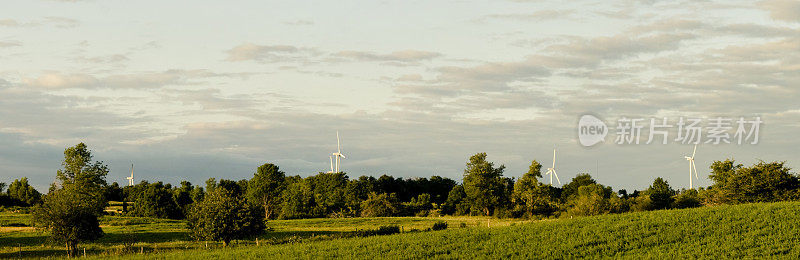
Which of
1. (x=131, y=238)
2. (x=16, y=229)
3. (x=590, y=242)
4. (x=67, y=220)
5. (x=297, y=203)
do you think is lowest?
(x=131, y=238)

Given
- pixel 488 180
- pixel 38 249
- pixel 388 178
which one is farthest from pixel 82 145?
pixel 388 178

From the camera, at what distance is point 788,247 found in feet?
138

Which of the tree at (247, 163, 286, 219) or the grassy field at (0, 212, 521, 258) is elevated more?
the tree at (247, 163, 286, 219)

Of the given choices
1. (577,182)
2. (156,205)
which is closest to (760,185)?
(577,182)

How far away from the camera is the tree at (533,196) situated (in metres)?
109

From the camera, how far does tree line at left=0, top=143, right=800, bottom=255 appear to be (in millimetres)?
64438

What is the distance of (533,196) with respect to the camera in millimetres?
109688

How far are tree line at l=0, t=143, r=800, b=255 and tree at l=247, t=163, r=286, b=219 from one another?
0.23 metres

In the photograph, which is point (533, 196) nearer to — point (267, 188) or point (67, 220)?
point (267, 188)

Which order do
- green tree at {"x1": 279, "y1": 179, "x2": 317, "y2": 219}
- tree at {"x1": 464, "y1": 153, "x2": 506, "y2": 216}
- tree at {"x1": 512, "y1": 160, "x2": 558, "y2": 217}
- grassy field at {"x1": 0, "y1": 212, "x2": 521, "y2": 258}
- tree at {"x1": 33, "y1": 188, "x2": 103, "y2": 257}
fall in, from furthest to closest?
green tree at {"x1": 279, "y1": 179, "x2": 317, "y2": 219} < tree at {"x1": 464, "y1": 153, "x2": 506, "y2": 216} < tree at {"x1": 512, "y1": 160, "x2": 558, "y2": 217} < grassy field at {"x1": 0, "y1": 212, "x2": 521, "y2": 258} < tree at {"x1": 33, "y1": 188, "x2": 103, "y2": 257}

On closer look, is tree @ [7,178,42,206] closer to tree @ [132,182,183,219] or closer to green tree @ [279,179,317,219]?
tree @ [132,182,183,219]

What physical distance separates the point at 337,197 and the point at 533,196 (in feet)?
170

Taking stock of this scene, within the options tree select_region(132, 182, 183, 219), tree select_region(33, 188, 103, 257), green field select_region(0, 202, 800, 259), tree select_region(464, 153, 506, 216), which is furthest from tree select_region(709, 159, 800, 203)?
tree select_region(132, 182, 183, 219)

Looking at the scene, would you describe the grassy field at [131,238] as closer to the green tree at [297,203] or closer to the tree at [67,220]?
the tree at [67,220]
